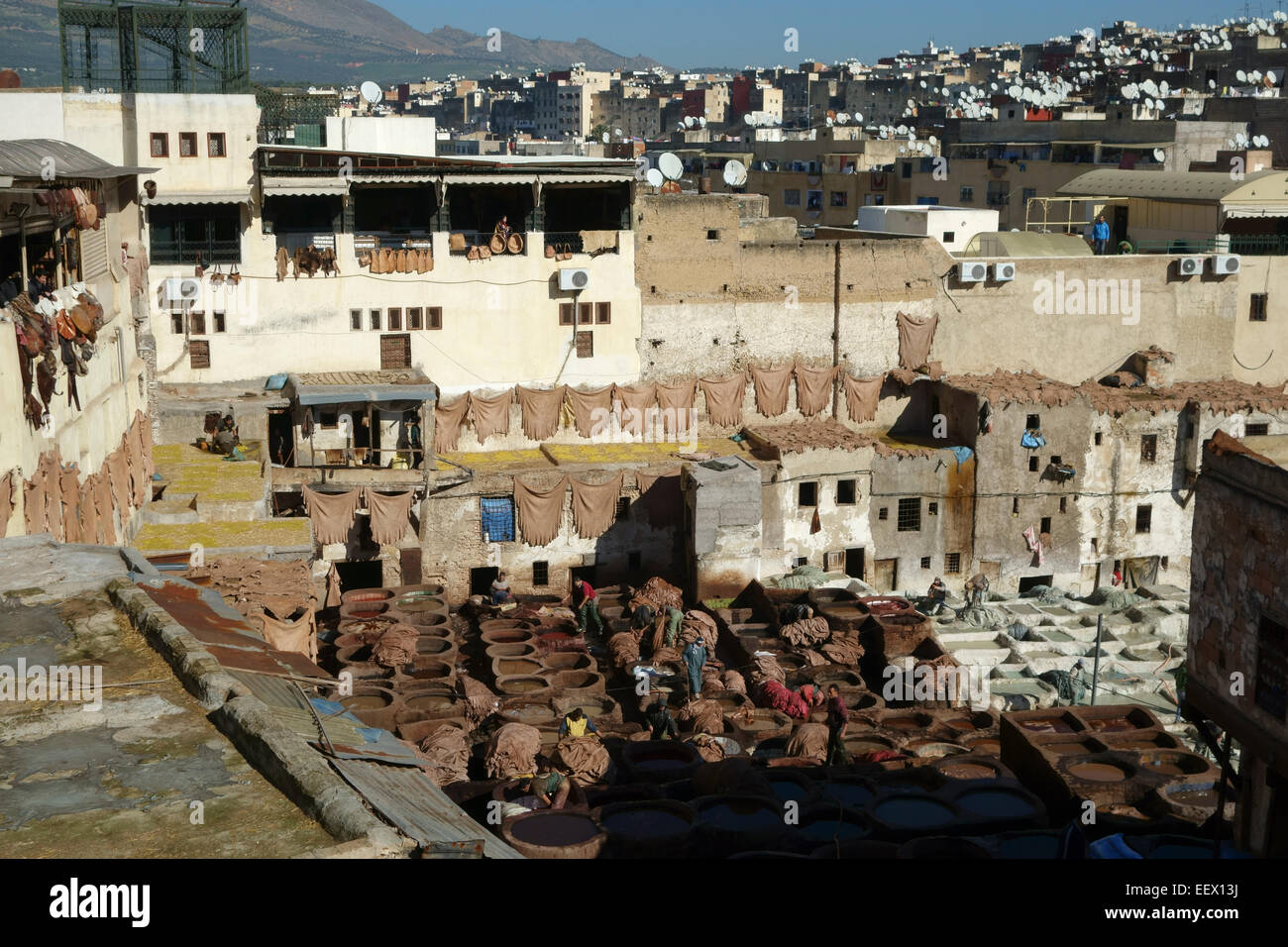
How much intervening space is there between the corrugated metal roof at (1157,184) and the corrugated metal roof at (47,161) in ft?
109

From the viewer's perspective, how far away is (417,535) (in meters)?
34.5

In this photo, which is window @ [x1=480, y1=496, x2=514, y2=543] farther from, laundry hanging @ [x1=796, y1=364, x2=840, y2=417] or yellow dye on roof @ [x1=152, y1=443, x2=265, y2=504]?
laundry hanging @ [x1=796, y1=364, x2=840, y2=417]

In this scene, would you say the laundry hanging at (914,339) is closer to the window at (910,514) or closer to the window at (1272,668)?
the window at (910,514)

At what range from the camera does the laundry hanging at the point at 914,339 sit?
40031 mm

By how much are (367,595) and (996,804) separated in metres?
16.6

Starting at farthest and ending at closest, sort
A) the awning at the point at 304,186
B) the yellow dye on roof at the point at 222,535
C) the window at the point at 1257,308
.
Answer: the window at the point at 1257,308 → the awning at the point at 304,186 → the yellow dye on roof at the point at 222,535

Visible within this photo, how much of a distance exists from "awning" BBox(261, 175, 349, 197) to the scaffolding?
4.31 m

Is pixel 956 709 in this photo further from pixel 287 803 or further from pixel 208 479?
pixel 287 803

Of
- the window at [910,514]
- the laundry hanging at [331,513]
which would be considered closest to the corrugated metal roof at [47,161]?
the laundry hanging at [331,513]

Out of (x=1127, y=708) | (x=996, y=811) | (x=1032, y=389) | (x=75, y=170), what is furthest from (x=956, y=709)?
(x=75, y=170)

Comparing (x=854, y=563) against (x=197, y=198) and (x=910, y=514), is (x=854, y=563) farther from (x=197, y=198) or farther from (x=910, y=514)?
(x=197, y=198)

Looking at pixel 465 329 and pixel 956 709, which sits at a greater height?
pixel 465 329

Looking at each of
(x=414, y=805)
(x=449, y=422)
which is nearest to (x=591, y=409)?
(x=449, y=422)

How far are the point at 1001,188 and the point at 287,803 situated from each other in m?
54.1
